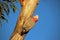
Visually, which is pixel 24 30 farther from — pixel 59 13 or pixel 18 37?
pixel 59 13

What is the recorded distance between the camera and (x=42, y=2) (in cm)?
141

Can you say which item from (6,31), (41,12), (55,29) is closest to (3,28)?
(6,31)

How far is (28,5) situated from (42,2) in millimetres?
663

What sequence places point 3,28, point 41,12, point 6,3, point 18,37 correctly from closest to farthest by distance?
point 18,37
point 6,3
point 3,28
point 41,12

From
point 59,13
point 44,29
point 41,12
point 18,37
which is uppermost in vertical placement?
point 59,13

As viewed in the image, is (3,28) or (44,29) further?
(44,29)

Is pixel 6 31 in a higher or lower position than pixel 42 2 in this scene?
lower

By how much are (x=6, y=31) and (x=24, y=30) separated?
0.58m

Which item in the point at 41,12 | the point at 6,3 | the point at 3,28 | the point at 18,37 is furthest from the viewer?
the point at 41,12

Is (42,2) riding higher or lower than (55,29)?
higher

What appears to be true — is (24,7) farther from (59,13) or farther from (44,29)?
(59,13)

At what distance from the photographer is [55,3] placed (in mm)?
1468

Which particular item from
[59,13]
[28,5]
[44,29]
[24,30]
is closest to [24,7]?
[28,5]

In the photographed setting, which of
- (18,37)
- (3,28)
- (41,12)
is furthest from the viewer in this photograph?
(41,12)
